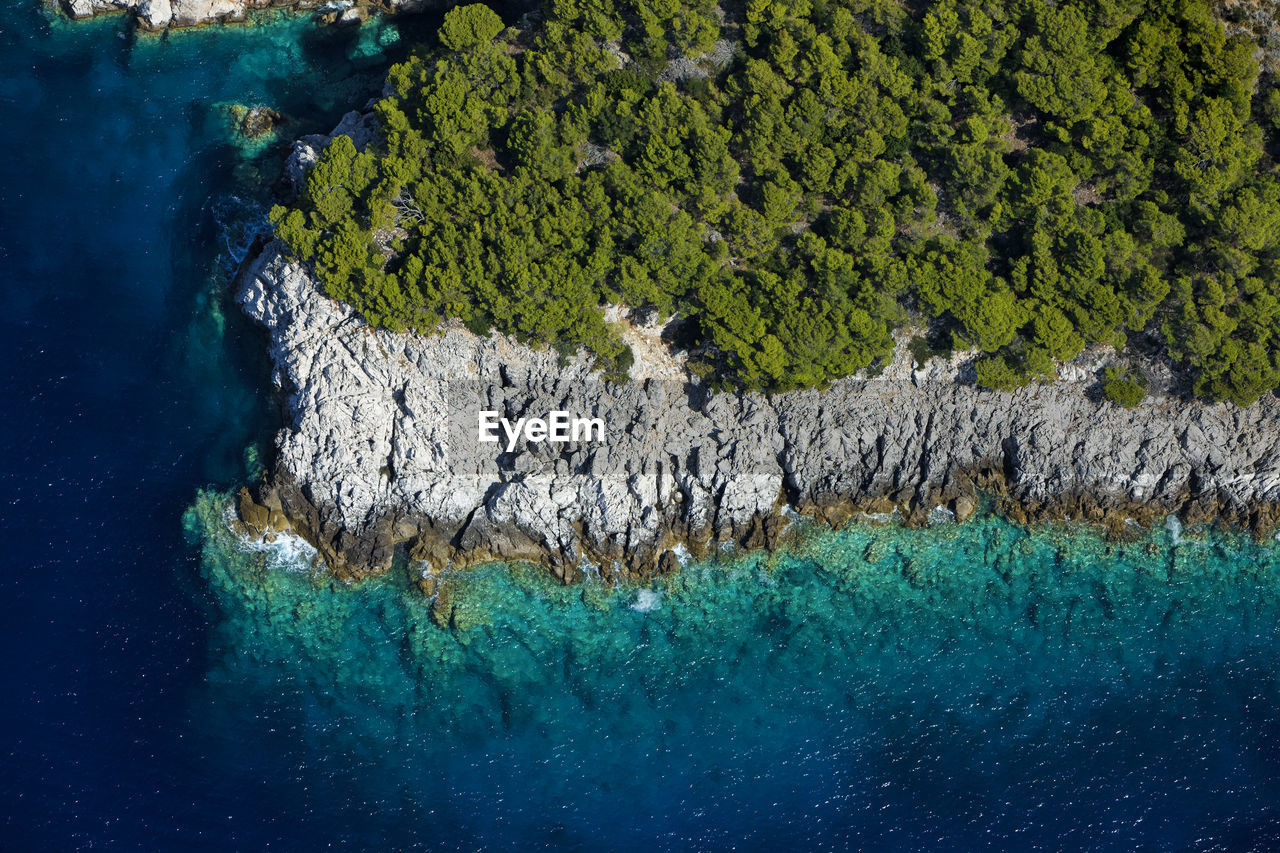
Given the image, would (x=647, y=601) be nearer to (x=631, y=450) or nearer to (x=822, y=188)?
(x=631, y=450)

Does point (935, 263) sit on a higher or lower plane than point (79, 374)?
higher

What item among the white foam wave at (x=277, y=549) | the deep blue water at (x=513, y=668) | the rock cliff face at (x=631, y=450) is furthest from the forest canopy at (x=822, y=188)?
the white foam wave at (x=277, y=549)

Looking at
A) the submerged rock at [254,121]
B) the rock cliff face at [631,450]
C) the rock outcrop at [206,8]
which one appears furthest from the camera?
the rock outcrop at [206,8]

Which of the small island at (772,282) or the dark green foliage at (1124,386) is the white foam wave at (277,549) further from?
the dark green foliage at (1124,386)

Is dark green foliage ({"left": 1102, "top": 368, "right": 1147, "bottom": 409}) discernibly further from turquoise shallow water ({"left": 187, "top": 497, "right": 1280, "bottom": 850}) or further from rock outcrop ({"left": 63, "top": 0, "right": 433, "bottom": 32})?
rock outcrop ({"left": 63, "top": 0, "right": 433, "bottom": 32})

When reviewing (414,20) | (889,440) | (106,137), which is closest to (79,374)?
(106,137)

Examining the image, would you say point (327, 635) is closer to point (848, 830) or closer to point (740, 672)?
point (740, 672)

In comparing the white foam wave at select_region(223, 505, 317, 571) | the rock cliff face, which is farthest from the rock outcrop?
the white foam wave at select_region(223, 505, 317, 571)
